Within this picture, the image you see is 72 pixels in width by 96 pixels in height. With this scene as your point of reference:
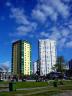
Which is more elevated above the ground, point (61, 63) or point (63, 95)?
point (61, 63)

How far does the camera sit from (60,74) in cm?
14112

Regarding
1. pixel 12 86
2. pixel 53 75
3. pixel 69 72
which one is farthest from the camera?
pixel 69 72

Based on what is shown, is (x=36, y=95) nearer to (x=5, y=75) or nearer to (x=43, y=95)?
(x=43, y=95)

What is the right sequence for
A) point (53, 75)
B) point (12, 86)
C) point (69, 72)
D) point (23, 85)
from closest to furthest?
point (12, 86), point (23, 85), point (53, 75), point (69, 72)

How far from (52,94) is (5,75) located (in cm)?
11931

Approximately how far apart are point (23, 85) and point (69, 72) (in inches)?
4666

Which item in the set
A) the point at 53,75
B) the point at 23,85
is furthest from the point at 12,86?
the point at 53,75

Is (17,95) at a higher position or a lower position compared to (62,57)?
lower

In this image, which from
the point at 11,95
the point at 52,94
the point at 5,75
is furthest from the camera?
the point at 5,75

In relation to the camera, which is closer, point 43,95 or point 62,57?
point 43,95

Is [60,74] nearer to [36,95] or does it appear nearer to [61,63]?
[61,63]

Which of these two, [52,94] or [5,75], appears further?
[5,75]

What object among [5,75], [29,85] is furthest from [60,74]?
[29,85]

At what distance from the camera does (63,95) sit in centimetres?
4169
